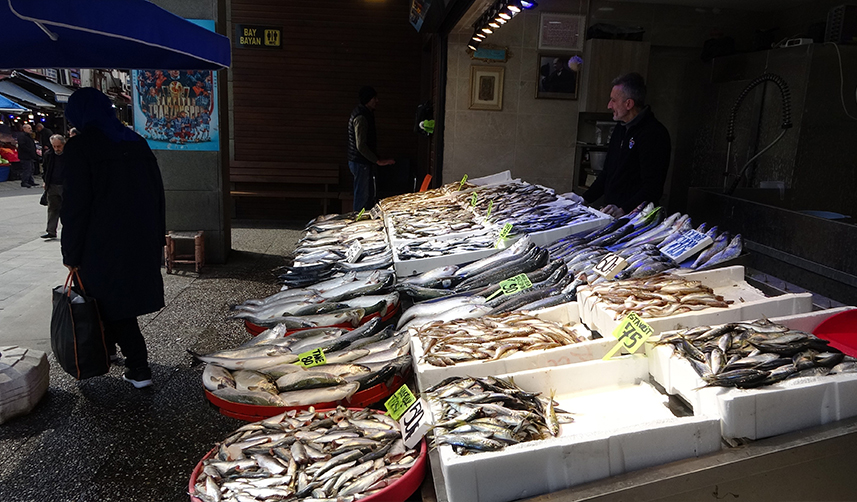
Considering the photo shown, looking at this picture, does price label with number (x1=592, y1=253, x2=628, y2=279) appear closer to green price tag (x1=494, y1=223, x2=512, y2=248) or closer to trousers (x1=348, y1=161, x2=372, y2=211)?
green price tag (x1=494, y1=223, x2=512, y2=248)

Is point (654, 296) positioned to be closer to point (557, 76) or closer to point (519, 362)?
point (519, 362)

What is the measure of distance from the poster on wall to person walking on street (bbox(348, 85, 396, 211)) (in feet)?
7.81

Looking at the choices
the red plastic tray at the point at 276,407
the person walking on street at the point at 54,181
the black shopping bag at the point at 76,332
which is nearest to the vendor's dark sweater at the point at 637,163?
the red plastic tray at the point at 276,407

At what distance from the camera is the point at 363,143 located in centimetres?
905

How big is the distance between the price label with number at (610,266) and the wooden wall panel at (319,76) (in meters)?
9.08

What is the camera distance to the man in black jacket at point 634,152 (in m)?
4.86

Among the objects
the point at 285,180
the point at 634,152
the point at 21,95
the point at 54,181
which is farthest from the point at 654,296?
the point at 21,95

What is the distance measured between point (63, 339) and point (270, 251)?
4837mm

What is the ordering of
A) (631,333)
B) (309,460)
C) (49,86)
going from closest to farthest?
(309,460) < (631,333) < (49,86)

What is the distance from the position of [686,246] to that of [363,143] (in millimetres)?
6484

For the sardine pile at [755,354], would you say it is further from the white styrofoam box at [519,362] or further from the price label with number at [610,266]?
the price label with number at [610,266]

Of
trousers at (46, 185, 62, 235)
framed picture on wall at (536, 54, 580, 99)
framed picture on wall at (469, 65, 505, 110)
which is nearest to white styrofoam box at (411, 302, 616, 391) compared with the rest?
framed picture on wall at (469, 65, 505, 110)

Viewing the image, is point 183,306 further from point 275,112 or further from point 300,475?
point 275,112

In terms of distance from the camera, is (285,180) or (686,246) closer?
(686,246)
